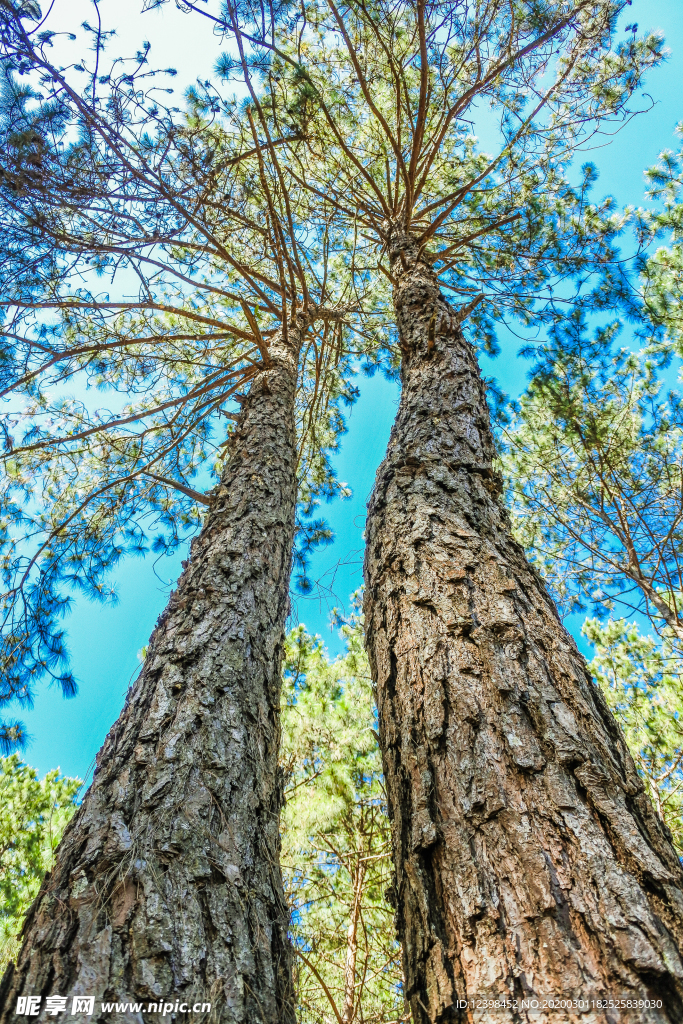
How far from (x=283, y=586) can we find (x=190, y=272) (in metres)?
2.86

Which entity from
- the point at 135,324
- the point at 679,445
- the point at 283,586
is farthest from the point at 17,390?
the point at 679,445

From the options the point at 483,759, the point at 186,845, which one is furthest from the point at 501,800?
the point at 186,845

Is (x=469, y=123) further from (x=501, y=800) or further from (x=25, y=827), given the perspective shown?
(x=25, y=827)

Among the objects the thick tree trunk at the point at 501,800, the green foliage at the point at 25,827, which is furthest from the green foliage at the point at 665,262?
the green foliage at the point at 25,827

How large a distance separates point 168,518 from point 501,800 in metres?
4.12

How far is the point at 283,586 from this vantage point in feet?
8.75

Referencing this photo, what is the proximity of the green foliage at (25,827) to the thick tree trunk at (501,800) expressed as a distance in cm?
515

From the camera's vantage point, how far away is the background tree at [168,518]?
1226 mm

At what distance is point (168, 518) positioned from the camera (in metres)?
4.78

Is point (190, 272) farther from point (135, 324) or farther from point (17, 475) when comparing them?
point (17, 475)

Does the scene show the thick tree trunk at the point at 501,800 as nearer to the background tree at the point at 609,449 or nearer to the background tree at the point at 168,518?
the background tree at the point at 168,518

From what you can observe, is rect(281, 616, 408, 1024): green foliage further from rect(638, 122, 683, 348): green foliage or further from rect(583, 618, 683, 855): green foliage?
rect(638, 122, 683, 348): green foliage

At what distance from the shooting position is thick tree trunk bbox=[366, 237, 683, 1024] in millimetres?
871

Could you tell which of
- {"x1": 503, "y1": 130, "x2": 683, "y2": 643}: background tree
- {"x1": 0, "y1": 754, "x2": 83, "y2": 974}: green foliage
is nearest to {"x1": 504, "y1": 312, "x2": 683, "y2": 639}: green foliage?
{"x1": 503, "y1": 130, "x2": 683, "y2": 643}: background tree
